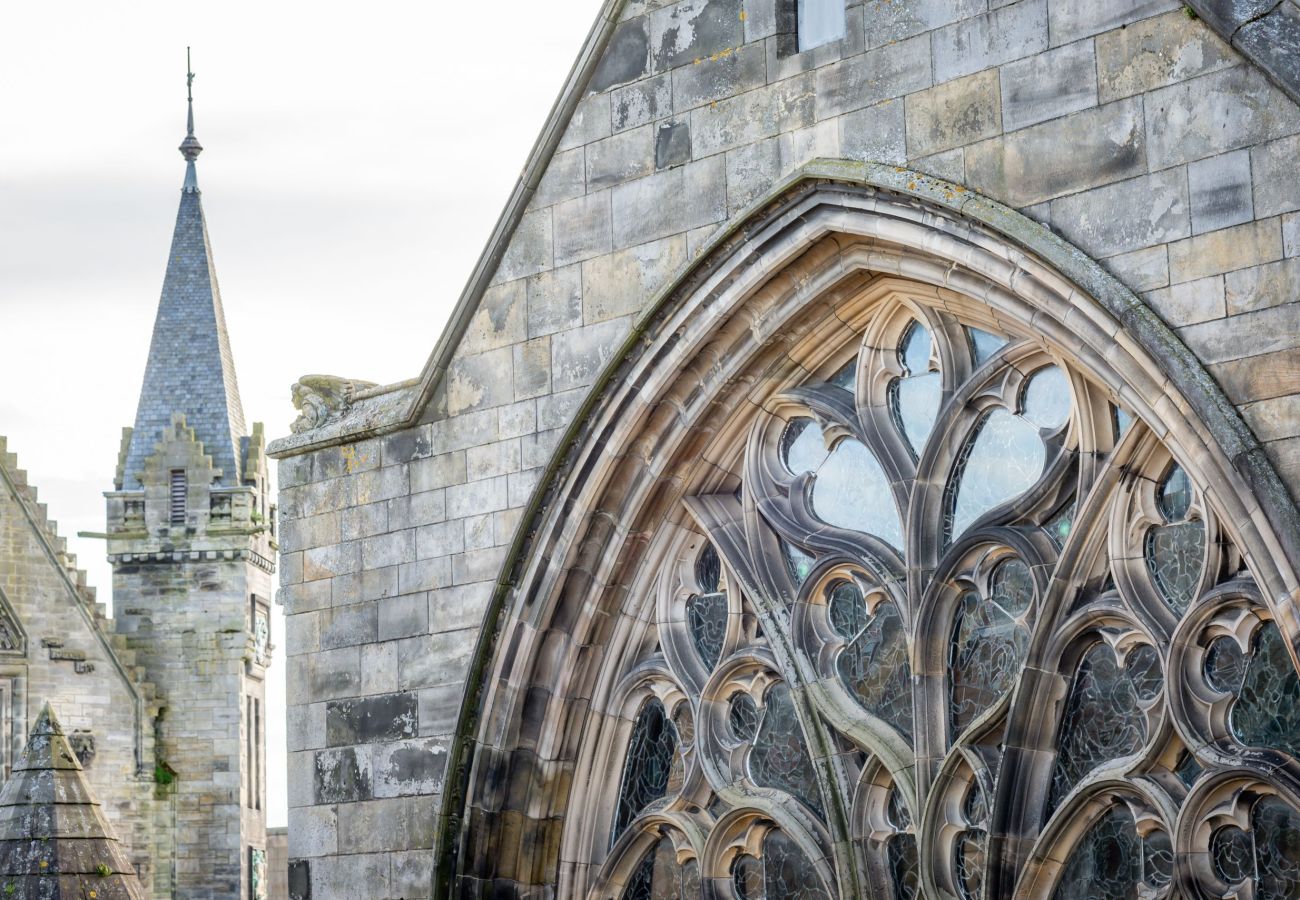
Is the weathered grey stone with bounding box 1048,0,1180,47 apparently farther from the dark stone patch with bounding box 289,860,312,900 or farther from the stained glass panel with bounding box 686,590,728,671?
the dark stone patch with bounding box 289,860,312,900

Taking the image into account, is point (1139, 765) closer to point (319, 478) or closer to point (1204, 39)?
point (1204, 39)

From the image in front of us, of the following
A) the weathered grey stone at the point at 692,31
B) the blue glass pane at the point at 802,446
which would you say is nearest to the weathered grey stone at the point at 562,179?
the weathered grey stone at the point at 692,31

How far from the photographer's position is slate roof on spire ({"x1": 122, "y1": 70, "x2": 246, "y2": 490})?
36.5 metres

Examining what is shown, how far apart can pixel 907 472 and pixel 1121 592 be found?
1354mm

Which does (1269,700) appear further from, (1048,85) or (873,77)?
(873,77)

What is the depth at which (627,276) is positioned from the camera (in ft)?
37.3

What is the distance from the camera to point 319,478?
12.4 meters

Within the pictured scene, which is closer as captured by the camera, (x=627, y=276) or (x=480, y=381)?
(x=627, y=276)

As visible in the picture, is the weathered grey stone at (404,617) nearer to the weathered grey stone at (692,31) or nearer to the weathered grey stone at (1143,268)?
the weathered grey stone at (692,31)

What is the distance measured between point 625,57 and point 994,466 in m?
2.81

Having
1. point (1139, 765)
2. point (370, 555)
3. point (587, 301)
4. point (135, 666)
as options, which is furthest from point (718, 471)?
point (135, 666)

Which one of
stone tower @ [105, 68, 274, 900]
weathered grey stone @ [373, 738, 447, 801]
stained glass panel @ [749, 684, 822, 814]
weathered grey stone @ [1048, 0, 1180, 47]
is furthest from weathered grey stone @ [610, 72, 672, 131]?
stone tower @ [105, 68, 274, 900]

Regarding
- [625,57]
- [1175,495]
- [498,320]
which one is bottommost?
[1175,495]

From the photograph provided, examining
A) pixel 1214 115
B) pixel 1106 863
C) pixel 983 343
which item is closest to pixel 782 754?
pixel 1106 863
